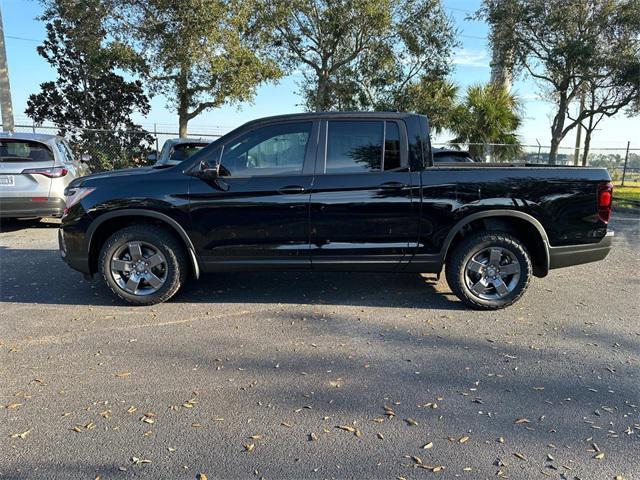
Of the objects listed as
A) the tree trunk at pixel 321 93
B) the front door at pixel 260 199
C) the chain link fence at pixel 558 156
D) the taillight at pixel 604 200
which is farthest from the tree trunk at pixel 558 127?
the front door at pixel 260 199

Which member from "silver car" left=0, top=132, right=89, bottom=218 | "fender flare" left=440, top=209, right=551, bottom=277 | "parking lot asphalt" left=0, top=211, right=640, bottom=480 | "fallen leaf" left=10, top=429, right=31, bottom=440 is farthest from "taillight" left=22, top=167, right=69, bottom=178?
"fender flare" left=440, top=209, right=551, bottom=277

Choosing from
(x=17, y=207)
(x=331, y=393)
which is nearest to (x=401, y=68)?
(x=17, y=207)

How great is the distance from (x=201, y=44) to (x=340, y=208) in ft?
34.4

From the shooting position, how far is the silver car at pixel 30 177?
8.13 m

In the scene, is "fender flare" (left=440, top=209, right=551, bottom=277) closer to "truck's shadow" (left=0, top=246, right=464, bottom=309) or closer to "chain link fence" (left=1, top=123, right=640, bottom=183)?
"truck's shadow" (left=0, top=246, right=464, bottom=309)

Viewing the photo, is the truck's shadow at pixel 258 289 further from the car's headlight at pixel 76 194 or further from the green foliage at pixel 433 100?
the green foliage at pixel 433 100

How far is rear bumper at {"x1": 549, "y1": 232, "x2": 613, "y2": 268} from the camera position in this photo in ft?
15.9

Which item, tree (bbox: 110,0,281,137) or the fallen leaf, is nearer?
the fallen leaf

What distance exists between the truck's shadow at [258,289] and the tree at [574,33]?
11.6 m

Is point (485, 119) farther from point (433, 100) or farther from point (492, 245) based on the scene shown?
point (492, 245)

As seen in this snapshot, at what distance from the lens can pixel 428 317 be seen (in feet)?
15.5

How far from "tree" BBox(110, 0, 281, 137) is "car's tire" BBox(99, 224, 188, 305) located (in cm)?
980

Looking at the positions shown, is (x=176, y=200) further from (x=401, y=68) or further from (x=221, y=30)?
(x=401, y=68)

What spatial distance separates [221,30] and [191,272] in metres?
10.1
